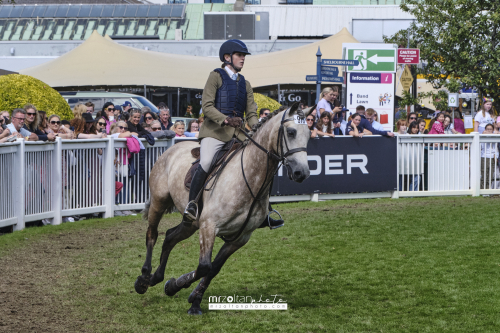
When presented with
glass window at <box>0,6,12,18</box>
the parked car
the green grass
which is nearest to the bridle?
the green grass

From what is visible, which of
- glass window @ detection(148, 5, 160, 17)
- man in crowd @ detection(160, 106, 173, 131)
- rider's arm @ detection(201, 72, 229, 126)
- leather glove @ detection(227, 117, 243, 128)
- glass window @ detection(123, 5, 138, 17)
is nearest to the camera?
leather glove @ detection(227, 117, 243, 128)

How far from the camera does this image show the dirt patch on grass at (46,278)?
5.77 metres

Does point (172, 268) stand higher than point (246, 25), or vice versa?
point (246, 25)

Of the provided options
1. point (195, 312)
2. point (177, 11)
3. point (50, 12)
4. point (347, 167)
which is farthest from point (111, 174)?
point (50, 12)

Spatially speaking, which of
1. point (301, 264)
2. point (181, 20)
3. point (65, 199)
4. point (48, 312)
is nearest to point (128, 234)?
point (65, 199)

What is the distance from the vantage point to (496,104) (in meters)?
30.3

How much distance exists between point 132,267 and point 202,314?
2397 mm

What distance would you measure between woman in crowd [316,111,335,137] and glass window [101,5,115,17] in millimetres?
40346

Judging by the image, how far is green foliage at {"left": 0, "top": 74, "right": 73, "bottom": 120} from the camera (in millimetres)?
13898

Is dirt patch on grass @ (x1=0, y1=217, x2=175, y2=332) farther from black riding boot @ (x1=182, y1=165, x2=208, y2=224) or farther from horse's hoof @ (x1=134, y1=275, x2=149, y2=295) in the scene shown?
black riding boot @ (x1=182, y1=165, x2=208, y2=224)

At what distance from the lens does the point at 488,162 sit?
49.6 ft

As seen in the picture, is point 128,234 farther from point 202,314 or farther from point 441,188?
point 441,188

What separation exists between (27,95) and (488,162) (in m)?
10.7

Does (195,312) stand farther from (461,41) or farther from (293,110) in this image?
(461,41)
